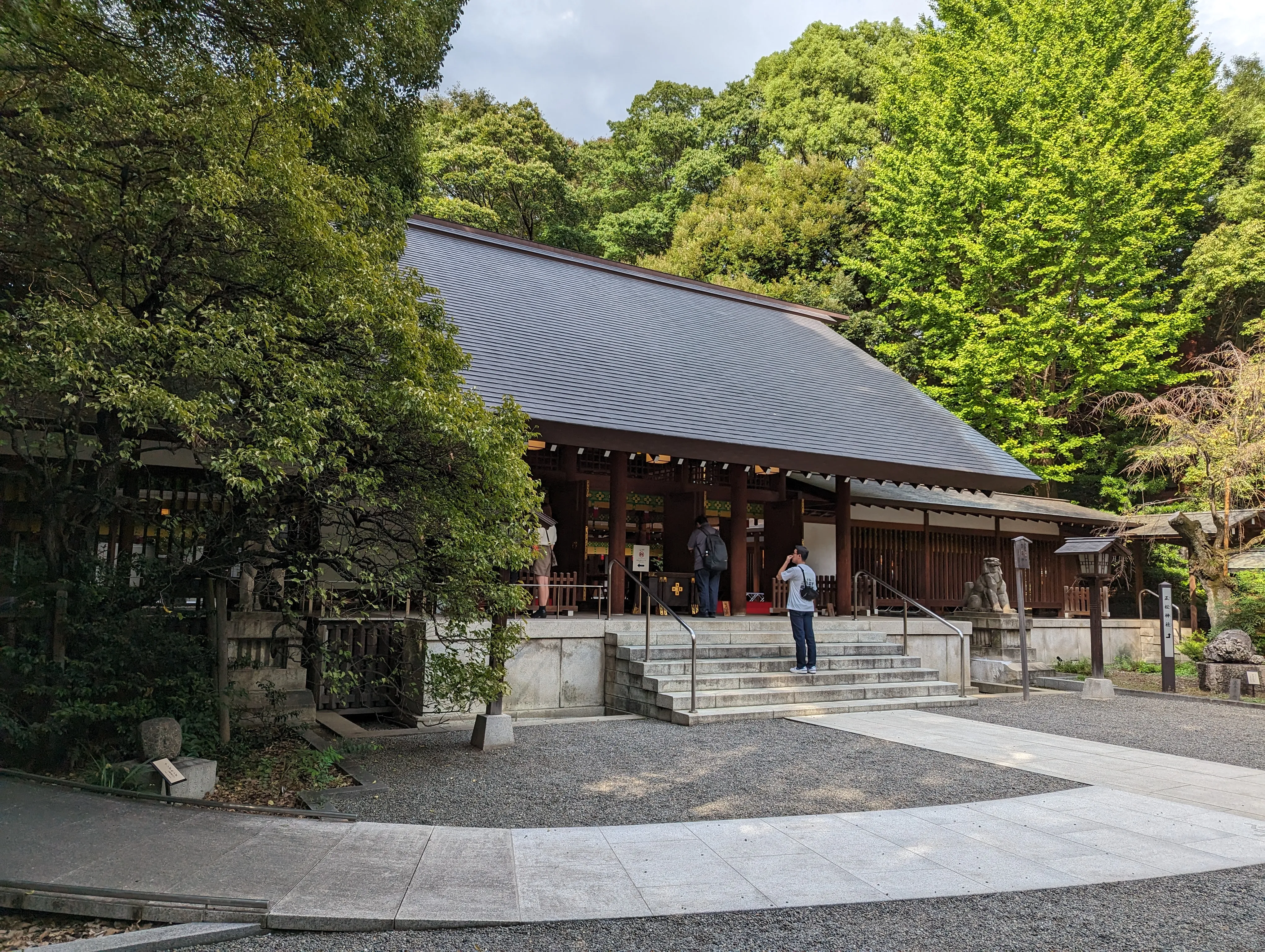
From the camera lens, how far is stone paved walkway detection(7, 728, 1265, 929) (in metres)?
3.77

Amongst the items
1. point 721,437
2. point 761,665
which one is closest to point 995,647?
point 761,665

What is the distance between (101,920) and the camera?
11.7 ft

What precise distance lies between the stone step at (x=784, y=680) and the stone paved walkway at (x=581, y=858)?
4.13m

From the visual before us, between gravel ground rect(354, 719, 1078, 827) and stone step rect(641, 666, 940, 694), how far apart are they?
102 centimetres

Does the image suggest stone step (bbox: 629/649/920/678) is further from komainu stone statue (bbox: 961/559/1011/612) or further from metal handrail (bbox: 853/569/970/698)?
komainu stone statue (bbox: 961/559/1011/612)

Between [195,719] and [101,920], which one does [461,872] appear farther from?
[195,719]

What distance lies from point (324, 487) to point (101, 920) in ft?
9.88

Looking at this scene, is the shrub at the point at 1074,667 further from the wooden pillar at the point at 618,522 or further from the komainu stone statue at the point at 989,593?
the wooden pillar at the point at 618,522

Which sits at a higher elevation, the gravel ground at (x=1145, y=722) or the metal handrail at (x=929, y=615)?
the metal handrail at (x=929, y=615)

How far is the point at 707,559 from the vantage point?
39.7 ft

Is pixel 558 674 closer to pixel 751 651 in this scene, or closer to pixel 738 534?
pixel 751 651

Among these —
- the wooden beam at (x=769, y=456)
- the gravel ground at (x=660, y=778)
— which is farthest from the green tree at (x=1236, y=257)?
the gravel ground at (x=660, y=778)

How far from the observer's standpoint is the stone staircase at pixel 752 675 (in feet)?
30.6

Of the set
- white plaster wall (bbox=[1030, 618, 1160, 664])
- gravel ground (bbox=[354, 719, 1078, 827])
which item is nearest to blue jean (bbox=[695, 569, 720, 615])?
gravel ground (bbox=[354, 719, 1078, 827])
